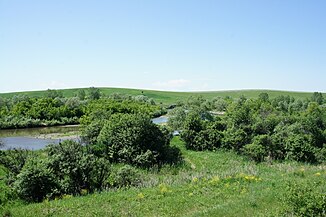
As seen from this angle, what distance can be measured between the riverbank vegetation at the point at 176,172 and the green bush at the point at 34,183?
0.21ft

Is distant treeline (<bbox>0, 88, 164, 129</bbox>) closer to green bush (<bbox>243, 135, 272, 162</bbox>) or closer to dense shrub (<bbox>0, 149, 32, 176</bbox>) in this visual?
dense shrub (<bbox>0, 149, 32, 176</bbox>)

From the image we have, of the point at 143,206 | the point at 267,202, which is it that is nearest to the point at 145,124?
the point at 143,206

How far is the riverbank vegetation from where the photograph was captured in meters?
14.9

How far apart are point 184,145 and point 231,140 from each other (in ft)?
23.8

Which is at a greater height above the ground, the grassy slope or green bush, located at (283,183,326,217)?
green bush, located at (283,183,326,217)

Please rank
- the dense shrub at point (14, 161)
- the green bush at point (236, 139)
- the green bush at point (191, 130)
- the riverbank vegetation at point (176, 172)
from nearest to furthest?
the riverbank vegetation at point (176, 172)
the dense shrub at point (14, 161)
the green bush at point (236, 139)
the green bush at point (191, 130)

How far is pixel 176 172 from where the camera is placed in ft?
99.8

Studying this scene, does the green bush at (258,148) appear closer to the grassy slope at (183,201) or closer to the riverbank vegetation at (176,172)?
the riverbank vegetation at (176,172)

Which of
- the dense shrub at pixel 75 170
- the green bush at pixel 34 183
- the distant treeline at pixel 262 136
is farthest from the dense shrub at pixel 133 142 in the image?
the green bush at pixel 34 183

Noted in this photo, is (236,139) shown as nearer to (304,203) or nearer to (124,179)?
(124,179)

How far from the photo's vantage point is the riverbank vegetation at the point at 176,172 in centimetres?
1488

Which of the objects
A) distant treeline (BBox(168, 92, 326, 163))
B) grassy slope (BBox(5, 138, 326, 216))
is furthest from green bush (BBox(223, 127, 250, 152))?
grassy slope (BBox(5, 138, 326, 216))

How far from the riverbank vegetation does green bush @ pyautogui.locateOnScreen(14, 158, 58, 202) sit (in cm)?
6

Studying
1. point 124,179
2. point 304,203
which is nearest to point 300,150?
point 124,179
